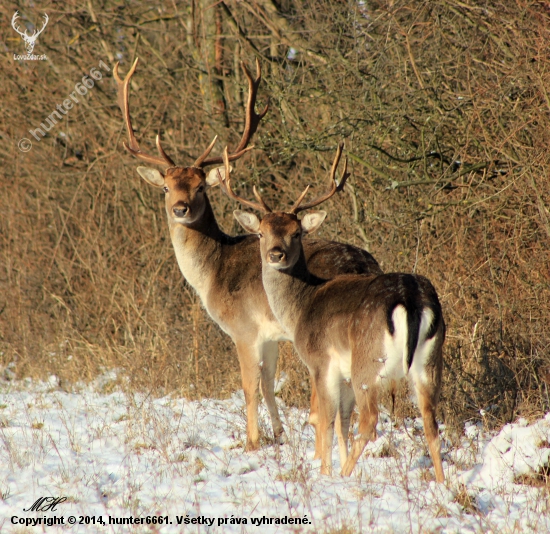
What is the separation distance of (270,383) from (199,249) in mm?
1262

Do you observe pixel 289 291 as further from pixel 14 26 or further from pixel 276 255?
pixel 14 26

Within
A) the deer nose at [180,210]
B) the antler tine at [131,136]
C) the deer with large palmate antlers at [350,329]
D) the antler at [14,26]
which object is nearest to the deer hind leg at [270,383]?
the deer with large palmate antlers at [350,329]

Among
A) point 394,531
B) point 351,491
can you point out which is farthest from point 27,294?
point 394,531

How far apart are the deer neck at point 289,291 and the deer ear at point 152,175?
5.37 feet

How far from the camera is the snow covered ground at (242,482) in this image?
3973mm

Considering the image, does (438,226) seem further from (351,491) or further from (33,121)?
(33,121)

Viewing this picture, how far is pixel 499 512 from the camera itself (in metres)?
4.01

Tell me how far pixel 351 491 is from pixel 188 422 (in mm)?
2186

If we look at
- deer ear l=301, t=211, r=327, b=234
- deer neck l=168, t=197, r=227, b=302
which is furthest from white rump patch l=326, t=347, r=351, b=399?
deer neck l=168, t=197, r=227, b=302

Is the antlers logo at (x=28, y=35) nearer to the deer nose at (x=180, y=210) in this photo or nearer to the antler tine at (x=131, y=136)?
the antler tine at (x=131, y=136)

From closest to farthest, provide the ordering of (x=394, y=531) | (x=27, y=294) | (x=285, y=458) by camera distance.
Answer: (x=394, y=531) → (x=285, y=458) → (x=27, y=294)

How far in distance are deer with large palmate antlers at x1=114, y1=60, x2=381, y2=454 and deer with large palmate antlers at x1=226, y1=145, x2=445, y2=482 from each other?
338 millimetres

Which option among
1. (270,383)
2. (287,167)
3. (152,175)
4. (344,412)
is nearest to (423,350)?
(344,412)

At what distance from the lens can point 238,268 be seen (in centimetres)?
652
